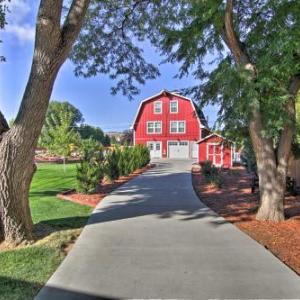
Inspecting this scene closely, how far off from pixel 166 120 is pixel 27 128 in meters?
41.8

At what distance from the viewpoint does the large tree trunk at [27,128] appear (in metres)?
6.53

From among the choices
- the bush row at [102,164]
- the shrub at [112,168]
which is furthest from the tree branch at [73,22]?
the shrub at [112,168]

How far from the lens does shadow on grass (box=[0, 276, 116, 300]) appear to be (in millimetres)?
4453

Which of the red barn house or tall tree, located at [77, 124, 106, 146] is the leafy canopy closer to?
the red barn house

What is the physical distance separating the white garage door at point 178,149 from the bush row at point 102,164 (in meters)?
15.9

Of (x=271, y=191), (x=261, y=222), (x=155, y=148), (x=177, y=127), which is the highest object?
(x=177, y=127)

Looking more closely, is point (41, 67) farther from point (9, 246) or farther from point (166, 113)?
point (166, 113)

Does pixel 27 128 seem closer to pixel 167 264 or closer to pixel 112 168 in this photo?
pixel 167 264

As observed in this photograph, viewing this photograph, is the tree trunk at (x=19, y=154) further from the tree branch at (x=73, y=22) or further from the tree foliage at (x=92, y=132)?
the tree foliage at (x=92, y=132)

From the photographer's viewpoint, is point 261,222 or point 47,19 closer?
point 47,19

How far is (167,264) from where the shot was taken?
5652 mm

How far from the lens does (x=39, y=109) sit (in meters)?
6.66

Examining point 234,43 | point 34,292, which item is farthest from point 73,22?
point 34,292

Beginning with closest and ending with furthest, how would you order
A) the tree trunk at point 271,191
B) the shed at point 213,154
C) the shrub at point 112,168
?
the tree trunk at point 271,191 < the shrub at point 112,168 < the shed at point 213,154
